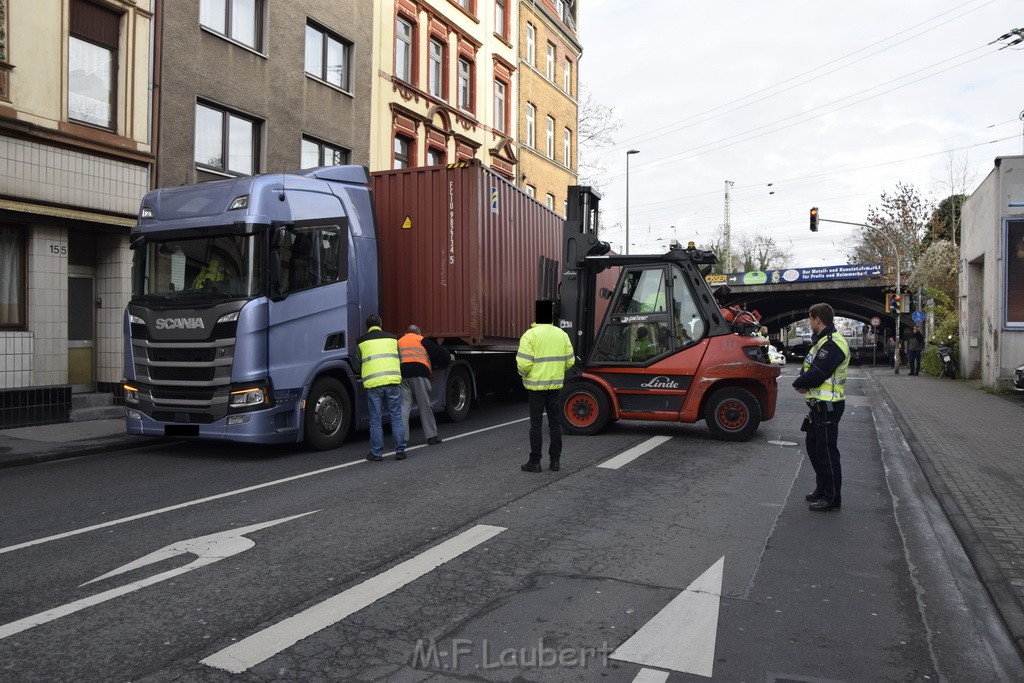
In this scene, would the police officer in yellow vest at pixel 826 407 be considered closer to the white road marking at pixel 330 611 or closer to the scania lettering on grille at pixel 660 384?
the white road marking at pixel 330 611

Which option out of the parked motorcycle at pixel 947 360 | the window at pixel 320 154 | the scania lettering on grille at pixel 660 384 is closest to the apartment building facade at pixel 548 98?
the window at pixel 320 154

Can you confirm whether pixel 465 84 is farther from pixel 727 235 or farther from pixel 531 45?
pixel 727 235

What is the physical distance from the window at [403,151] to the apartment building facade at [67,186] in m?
8.54

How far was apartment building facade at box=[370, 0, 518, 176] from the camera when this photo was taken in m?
21.7

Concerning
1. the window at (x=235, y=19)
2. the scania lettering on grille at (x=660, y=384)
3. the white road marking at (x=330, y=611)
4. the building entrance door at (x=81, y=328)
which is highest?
the window at (x=235, y=19)

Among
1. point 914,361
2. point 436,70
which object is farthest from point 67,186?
point 914,361

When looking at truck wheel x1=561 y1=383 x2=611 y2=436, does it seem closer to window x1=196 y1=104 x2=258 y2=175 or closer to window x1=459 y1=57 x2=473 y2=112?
window x1=196 y1=104 x2=258 y2=175

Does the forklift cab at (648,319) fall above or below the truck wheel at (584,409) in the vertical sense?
above

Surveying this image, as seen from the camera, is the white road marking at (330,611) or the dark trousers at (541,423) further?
the dark trousers at (541,423)

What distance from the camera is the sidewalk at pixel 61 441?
9.59m

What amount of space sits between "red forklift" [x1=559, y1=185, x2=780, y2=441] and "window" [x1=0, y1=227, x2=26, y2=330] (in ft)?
27.8

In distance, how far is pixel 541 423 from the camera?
8.51 metres

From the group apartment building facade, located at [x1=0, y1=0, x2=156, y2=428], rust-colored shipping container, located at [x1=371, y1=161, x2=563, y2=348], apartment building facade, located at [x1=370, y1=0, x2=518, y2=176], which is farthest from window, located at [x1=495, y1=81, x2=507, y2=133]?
rust-colored shipping container, located at [x1=371, y1=161, x2=563, y2=348]

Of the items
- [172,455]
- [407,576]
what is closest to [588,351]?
[172,455]
